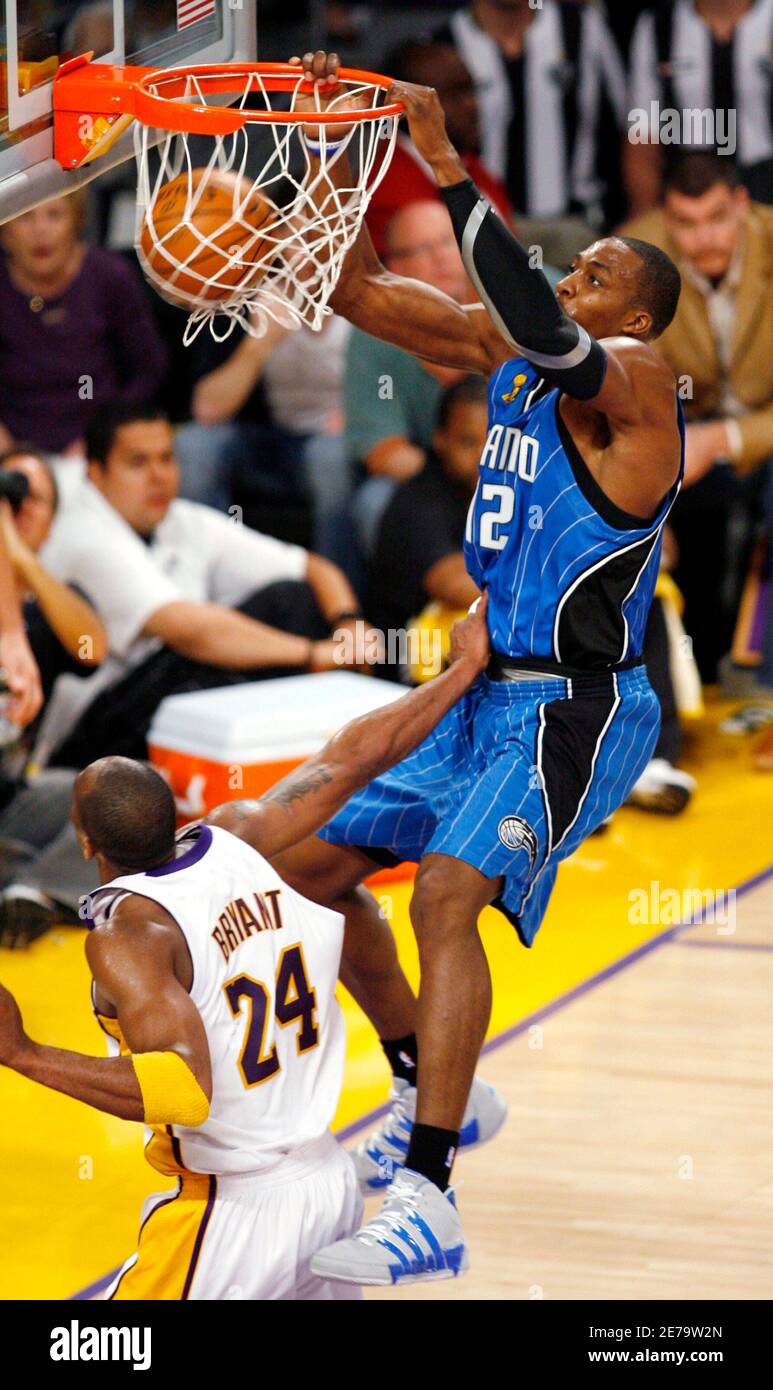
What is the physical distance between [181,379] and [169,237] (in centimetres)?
483

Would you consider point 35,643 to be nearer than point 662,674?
Yes

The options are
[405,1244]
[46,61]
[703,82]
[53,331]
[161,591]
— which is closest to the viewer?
[405,1244]

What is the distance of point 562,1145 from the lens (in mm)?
5094

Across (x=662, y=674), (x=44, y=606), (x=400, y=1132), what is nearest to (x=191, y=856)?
(x=400, y=1132)

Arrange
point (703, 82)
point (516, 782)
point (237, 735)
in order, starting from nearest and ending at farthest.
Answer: point (516, 782) < point (237, 735) < point (703, 82)

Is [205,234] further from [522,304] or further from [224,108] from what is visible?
[522,304]

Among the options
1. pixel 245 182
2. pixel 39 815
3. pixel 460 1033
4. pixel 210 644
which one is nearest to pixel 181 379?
pixel 210 644

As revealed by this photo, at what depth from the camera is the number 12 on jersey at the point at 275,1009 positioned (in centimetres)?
369

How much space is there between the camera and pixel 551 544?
14.0ft

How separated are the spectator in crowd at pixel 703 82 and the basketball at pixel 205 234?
5687 mm

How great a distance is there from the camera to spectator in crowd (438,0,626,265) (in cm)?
986

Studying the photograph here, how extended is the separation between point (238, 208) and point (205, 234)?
10 centimetres

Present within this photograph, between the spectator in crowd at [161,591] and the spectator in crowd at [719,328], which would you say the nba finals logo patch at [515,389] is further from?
the spectator in crowd at [719,328]

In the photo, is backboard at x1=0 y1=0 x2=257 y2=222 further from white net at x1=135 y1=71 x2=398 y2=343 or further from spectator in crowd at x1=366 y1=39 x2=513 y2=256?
spectator in crowd at x1=366 y1=39 x2=513 y2=256
